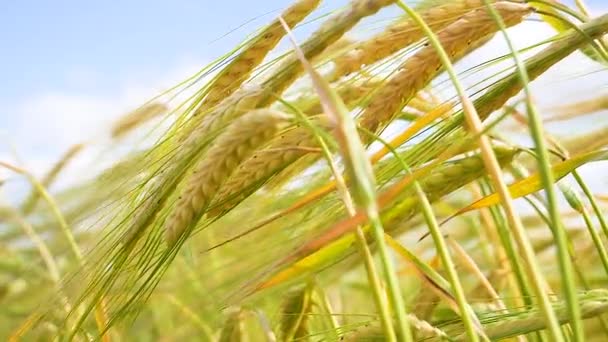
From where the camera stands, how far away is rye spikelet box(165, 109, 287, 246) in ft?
2.10

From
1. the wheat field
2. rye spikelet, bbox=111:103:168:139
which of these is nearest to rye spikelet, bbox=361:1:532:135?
the wheat field

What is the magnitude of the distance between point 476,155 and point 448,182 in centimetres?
5

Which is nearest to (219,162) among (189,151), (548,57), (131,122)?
(189,151)

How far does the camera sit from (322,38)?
2.53 ft

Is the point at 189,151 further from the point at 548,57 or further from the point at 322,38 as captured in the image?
the point at 548,57

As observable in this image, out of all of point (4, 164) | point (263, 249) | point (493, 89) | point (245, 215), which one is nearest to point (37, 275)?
point (4, 164)

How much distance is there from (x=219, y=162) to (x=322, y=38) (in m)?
0.14

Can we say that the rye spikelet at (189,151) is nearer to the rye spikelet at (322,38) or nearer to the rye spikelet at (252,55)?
the rye spikelet at (322,38)

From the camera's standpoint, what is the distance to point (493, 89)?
36.2 inches

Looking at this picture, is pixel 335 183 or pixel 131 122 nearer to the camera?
pixel 335 183

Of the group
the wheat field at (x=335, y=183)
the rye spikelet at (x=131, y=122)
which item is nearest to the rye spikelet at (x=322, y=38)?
the wheat field at (x=335, y=183)

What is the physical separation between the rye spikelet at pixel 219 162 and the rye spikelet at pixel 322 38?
44 millimetres

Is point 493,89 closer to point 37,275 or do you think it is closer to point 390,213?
point 390,213

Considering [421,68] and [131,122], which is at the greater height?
[131,122]
